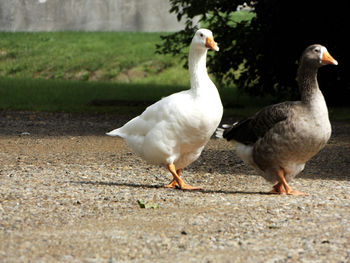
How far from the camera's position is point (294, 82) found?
57.6 ft

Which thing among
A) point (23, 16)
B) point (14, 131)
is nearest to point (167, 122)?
point (14, 131)

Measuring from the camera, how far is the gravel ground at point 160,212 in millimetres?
5234

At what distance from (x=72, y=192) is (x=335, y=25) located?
33.6 ft

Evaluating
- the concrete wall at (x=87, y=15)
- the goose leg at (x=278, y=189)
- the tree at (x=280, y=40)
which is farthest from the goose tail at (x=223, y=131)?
the concrete wall at (x=87, y=15)

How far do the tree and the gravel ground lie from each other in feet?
19.0

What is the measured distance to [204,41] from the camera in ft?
25.4

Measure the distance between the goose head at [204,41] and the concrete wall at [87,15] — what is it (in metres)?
20.0

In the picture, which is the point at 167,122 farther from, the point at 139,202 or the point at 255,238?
the point at 255,238

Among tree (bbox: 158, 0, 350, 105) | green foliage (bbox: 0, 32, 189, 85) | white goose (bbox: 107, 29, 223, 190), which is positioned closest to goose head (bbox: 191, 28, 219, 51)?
white goose (bbox: 107, 29, 223, 190)

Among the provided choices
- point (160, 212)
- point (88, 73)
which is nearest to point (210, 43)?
point (160, 212)

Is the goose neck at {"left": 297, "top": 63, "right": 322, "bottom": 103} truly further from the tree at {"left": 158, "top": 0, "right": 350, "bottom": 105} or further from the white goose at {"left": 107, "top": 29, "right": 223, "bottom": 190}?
the tree at {"left": 158, "top": 0, "right": 350, "bottom": 105}

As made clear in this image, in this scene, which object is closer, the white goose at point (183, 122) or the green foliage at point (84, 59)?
the white goose at point (183, 122)

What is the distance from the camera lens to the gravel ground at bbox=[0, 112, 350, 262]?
206 inches

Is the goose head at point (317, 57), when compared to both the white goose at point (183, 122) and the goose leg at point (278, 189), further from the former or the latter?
the goose leg at point (278, 189)
